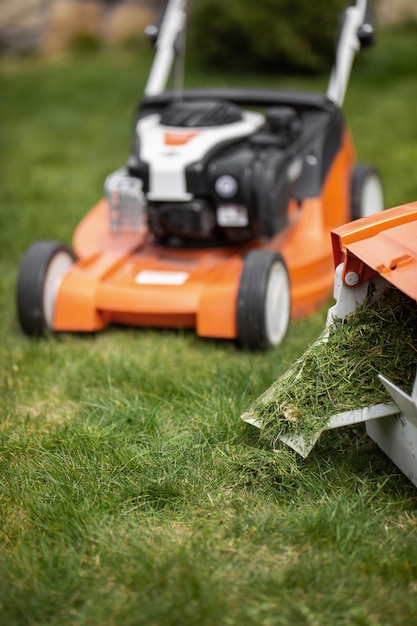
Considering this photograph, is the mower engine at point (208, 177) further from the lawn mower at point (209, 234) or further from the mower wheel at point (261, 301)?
the mower wheel at point (261, 301)

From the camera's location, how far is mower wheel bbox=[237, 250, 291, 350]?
9.88 ft

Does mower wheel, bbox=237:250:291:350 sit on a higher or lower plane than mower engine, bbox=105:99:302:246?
lower

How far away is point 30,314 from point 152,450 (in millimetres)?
1012

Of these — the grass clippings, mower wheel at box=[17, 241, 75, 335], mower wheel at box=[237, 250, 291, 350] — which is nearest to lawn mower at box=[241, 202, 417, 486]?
the grass clippings

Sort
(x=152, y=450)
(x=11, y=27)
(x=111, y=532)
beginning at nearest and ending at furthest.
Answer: (x=111, y=532), (x=152, y=450), (x=11, y=27)

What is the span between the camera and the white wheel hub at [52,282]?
324 cm

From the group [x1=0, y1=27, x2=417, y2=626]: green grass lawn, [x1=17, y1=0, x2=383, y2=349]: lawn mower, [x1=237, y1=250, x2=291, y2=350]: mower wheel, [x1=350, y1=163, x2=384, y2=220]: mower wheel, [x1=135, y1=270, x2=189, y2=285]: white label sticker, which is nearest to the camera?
[x1=0, y1=27, x2=417, y2=626]: green grass lawn

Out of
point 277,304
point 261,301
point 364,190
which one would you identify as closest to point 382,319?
point 261,301

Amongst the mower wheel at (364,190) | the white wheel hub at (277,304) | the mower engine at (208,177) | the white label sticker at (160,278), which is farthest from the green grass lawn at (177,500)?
the mower wheel at (364,190)

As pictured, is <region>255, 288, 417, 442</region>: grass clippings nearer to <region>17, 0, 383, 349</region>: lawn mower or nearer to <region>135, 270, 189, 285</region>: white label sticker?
<region>17, 0, 383, 349</region>: lawn mower

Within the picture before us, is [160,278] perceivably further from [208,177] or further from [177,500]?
[177,500]

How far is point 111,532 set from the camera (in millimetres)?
2059

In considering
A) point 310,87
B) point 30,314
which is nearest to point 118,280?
point 30,314

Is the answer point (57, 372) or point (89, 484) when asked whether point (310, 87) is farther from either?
point (89, 484)
